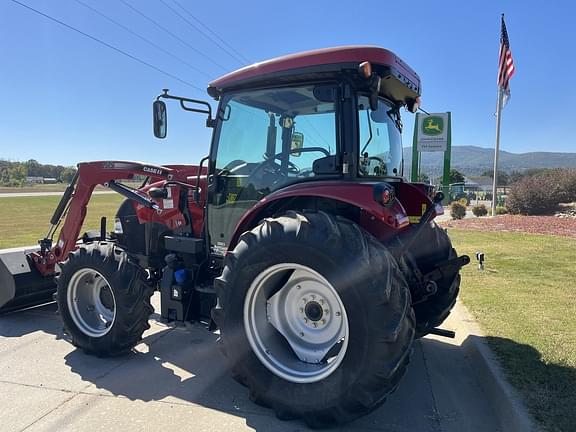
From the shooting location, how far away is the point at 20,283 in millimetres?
5277

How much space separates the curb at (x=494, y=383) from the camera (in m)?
2.96

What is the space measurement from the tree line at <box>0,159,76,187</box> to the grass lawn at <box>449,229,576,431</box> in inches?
2993

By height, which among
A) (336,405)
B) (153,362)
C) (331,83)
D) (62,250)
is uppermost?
(331,83)

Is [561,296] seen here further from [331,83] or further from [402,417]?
[331,83]

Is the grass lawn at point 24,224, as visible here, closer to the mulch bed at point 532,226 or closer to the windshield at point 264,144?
the windshield at point 264,144

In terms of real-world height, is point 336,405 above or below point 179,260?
below

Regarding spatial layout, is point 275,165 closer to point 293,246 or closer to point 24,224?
point 293,246

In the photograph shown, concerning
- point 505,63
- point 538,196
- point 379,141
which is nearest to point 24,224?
point 379,141

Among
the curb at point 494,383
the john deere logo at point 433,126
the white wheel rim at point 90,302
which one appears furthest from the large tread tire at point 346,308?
the john deere logo at point 433,126

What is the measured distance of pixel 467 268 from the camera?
319 inches

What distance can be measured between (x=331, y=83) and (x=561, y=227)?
1417cm

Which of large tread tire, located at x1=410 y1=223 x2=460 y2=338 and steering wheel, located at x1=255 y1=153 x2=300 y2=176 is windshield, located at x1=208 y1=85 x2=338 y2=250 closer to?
steering wheel, located at x1=255 y1=153 x2=300 y2=176

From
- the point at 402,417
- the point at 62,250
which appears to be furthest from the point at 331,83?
the point at 62,250

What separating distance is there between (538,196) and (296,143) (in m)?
20.5
